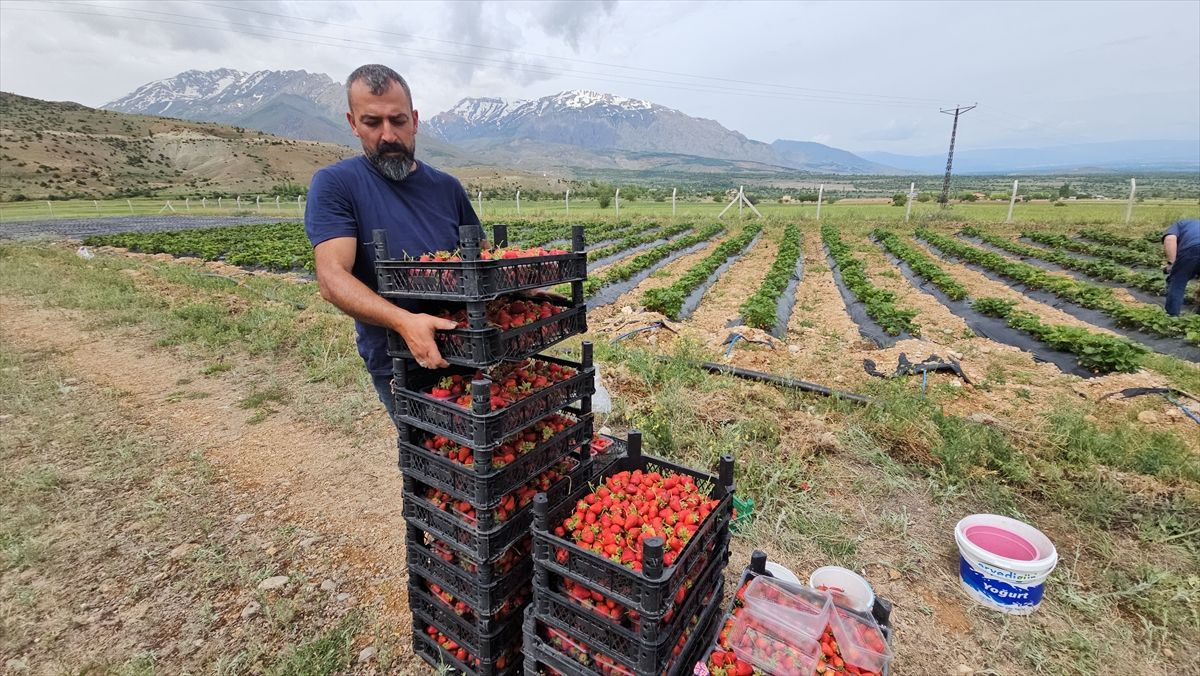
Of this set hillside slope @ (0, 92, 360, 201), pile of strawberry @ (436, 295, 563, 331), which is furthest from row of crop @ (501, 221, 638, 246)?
hillside slope @ (0, 92, 360, 201)

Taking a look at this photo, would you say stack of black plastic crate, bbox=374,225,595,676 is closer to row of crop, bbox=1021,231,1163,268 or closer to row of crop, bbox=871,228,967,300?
row of crop, bbox=871,228,967,300

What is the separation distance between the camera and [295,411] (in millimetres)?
5867

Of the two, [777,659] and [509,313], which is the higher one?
[509,313]

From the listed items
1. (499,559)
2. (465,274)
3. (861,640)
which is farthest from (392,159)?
(861,640)

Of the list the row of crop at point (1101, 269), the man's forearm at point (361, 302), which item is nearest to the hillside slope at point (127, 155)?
the man's forearm at point (361, 302)

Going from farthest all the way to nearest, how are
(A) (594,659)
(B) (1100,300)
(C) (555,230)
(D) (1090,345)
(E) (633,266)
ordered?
(C) (555,230), (E) (633,266), (B) (1100,300), (D) (1090,345), (A) (594,659)

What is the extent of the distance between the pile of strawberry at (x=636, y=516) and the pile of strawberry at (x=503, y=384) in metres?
0.62

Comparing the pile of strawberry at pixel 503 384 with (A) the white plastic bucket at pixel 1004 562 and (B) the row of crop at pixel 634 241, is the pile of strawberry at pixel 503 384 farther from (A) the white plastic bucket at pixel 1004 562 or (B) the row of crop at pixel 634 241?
(B) the row of crop at pixel 634 241

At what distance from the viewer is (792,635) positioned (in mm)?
2406

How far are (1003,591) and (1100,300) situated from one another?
34.8ft

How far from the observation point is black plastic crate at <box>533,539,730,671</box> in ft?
6.37

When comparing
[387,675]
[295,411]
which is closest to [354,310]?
[387,675]

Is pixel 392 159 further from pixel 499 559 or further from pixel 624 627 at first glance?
pixel 624 627

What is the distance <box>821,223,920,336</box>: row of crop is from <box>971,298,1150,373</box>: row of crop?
1.71 meters
